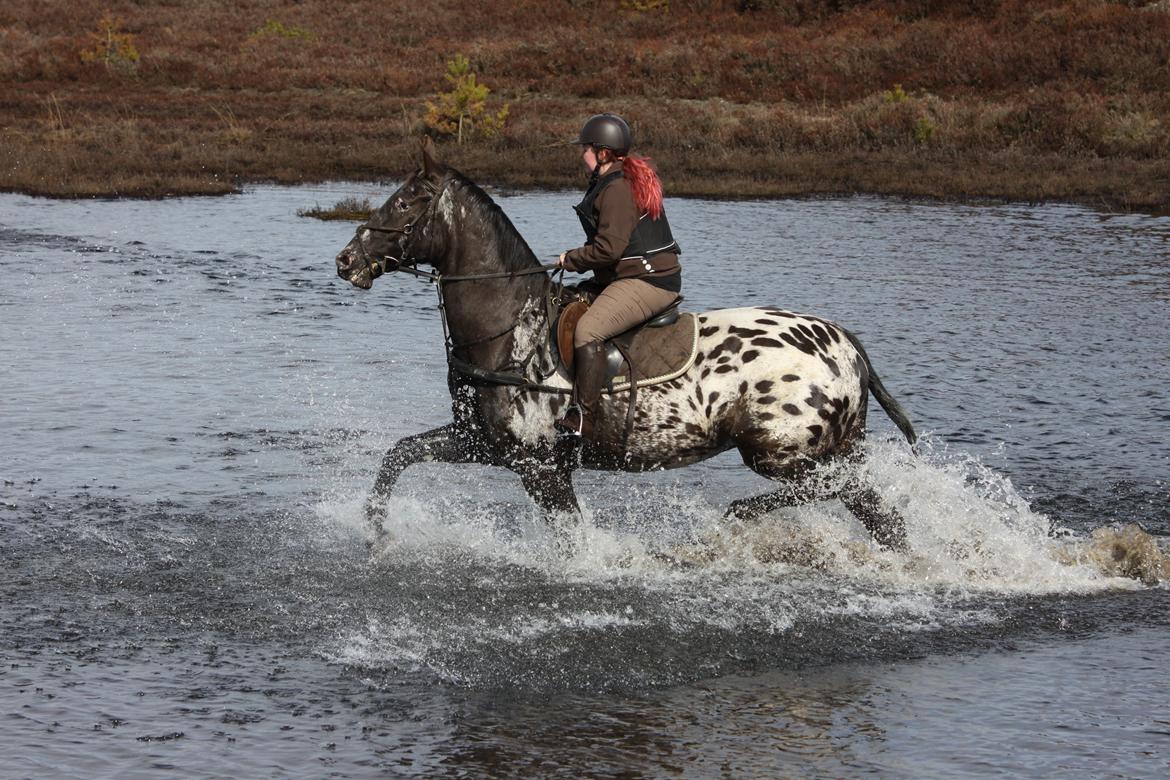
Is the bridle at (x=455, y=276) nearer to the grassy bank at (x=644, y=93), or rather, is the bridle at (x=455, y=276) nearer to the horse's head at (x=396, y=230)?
the horse's head at (x=396, y=230)

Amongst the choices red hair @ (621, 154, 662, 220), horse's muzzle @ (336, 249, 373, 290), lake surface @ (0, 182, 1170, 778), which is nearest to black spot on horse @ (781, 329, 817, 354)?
red hair @ (621, 154, 662, 220)

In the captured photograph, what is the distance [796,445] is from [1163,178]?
25772 mm

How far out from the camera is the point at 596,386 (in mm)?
8438

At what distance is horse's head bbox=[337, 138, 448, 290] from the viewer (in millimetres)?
8375

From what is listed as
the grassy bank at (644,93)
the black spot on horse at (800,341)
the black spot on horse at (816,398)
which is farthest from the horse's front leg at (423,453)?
the grassy bank at (644,93)

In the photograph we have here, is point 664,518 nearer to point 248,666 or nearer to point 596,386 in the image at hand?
point 596,386

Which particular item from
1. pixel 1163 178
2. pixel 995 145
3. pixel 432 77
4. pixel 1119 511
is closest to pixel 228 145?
pixel 432 77

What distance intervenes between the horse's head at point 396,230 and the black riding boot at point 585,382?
1196mm

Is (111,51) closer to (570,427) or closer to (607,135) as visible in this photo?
(607,135)

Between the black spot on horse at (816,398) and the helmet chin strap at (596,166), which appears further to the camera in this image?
the black spot on horse at (816,398)

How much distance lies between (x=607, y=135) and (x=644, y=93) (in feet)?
133

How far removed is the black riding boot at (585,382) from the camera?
8.39 meters

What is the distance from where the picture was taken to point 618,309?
8.42 metres

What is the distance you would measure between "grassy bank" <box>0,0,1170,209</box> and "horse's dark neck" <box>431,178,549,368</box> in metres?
22.9
